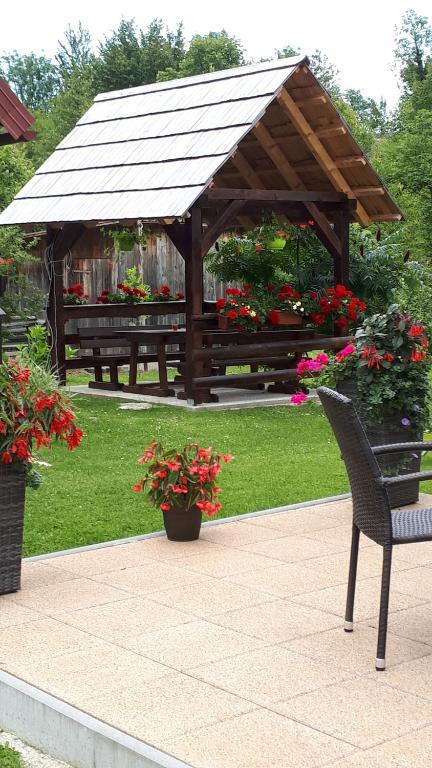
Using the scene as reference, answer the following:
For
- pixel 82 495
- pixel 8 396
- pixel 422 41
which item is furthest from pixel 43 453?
pixel 422 41

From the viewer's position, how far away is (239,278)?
49.8 feet

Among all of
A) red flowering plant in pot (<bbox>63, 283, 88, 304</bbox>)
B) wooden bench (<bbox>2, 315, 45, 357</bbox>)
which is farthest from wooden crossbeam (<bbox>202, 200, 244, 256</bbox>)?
wooden bench (<bbox>2, 315, 45, 357</bbox>)

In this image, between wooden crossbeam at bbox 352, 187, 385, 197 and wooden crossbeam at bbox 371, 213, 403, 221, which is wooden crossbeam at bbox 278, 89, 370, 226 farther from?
wooden crossbeam at bbox 371, 213, 403, 221

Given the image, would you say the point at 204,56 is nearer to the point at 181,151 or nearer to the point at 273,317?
the point at 181,151

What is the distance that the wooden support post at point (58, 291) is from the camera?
14.7 m

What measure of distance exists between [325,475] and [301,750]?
5385 mm

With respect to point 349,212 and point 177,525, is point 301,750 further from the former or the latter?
point 349,212

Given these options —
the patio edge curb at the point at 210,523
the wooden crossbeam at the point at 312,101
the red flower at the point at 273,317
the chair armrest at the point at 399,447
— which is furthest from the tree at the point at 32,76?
the chair armrest at the point at 399,447

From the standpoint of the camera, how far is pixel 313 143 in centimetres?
1424

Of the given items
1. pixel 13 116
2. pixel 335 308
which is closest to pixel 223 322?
pixel 335 308

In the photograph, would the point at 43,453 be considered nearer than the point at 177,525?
No

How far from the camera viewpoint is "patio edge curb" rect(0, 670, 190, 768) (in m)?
3.49

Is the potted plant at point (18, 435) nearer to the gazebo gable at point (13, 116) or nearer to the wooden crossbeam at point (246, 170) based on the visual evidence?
the gazebo gable at point (13, 116)

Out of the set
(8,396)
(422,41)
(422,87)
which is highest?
(422,41)
